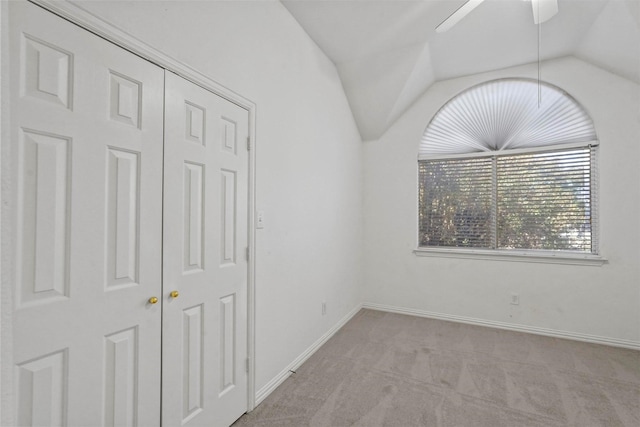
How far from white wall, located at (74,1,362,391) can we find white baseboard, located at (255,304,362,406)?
43mm

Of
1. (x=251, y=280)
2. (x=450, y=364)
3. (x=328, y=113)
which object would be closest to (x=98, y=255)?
(x=251, y=280)

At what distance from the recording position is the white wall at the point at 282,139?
158 cm

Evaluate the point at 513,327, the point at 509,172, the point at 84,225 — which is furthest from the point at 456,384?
the point at 84,225

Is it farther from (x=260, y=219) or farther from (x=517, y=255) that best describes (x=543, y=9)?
(x=260, y=219)

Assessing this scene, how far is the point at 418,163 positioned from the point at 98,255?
3.56 m

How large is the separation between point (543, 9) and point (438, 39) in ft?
2.76

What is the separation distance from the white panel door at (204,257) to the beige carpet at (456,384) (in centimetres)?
40

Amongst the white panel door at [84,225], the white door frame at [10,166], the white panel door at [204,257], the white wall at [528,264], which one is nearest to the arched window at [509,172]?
the white wall at [528,264]

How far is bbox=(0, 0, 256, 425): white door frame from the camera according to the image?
0.47 meters

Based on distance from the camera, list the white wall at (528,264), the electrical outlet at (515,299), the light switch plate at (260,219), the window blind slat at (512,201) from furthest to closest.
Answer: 1. the electrical outlet at (515,299)
2. the window blind slat at (512,201)
3. the white wall at (528,264)
4. the light switch plate at (260,219)

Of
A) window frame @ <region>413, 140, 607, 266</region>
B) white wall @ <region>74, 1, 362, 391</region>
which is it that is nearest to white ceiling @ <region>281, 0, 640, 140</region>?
white wall @ <region>74, 1, 362, 391</region>

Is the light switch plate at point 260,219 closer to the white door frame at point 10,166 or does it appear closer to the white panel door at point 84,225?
the white door frame at point 10,166

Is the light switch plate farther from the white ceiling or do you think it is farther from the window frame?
the window frame

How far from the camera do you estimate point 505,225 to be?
3518mm
